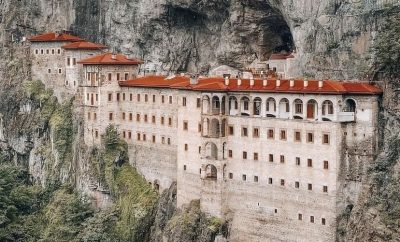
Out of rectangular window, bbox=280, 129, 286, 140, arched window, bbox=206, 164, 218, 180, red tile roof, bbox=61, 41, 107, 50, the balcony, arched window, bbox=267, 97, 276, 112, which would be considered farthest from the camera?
red tile roof, bbox=61, 41, 107, 50

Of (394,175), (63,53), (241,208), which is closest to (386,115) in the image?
(394,175)

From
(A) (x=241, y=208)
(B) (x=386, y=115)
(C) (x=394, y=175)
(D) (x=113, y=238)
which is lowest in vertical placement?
(D) (x=113, y=238)

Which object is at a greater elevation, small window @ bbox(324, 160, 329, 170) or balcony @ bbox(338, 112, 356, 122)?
balcony @ bbox(338, 112, 356, 122)

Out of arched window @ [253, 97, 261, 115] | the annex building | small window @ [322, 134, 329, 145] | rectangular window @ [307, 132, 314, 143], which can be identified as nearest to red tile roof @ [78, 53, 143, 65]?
the annex building

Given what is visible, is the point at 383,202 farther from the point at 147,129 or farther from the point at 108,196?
the point at 108,196

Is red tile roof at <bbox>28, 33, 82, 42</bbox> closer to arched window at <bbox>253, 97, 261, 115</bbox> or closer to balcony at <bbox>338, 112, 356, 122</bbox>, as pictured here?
arched window at <bbox>253, 97, 261, 115</bbox>

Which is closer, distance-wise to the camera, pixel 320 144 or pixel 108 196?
pixel 320 144
